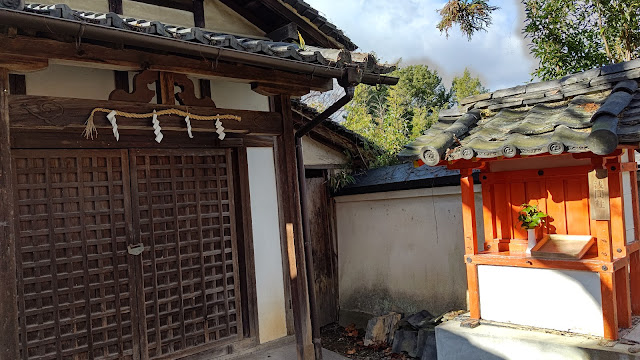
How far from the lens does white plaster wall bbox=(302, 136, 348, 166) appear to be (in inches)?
340

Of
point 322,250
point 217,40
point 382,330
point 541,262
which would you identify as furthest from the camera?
point 322,250

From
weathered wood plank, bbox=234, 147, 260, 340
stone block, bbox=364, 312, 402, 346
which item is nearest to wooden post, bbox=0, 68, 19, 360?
weathered wood plank, bbox=234, 147, 260, 340

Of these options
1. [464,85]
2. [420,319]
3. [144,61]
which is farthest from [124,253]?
[464,85]

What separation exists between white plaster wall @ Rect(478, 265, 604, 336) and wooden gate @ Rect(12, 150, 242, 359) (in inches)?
128

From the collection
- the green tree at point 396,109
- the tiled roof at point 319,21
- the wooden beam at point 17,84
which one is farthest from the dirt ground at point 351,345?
the wooden beam at point 17,84

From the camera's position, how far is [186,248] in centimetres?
602

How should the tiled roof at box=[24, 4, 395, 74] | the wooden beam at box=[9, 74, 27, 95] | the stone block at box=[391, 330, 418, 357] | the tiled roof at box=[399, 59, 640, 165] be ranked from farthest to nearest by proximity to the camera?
the stone block at box=[391, 330, 418, 357]
the wooden beam at box=[9, 74, 27, 95]
the tiled roof at box=[399, 59, 640, 165]
the tiled roof at box=[24, 4, 395, 74]

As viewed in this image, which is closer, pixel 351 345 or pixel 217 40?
pixel 217 40

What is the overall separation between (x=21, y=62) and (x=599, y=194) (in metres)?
5.51

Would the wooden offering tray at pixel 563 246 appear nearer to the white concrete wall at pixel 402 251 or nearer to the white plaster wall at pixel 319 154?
the white concrete wall at pixel 402 251

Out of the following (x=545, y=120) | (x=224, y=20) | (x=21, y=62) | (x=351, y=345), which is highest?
(x=224, y=20)

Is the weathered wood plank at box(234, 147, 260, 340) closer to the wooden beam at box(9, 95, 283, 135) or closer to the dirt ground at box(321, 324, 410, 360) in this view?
the wooden beam at box(9, 95, 283, 135)

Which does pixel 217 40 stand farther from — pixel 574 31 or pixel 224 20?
pixel 574 31

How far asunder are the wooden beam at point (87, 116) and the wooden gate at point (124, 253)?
0.62 m
